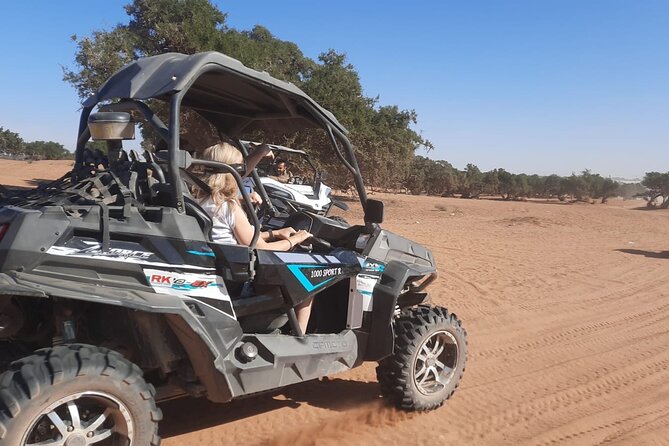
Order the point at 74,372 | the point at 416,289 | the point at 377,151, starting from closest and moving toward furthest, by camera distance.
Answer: the point at 74,372
the point at 416,289
the point at 377,151

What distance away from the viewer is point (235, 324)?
3.25m

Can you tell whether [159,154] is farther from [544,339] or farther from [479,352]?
[544,339]

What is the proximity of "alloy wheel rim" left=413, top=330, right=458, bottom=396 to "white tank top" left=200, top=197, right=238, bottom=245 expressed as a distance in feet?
6.01

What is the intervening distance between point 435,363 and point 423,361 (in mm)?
160

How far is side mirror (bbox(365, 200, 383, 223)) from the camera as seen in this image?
4.13 meters

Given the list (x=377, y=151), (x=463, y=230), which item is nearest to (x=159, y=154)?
(x=463, y=230)

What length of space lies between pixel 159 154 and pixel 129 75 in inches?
25.9

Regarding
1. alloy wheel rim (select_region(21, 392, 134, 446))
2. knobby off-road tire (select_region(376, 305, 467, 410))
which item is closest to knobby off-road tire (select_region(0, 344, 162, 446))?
alloy wheel rim (select_region(21, 392, 134, 446))

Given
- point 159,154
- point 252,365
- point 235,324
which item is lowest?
point 252,365

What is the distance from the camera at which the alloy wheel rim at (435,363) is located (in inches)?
176

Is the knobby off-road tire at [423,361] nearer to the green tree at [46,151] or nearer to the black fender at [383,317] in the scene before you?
the black fender at [383,317]

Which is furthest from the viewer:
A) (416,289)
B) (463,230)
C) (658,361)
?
(463,230)

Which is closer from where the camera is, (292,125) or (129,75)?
(129,75)

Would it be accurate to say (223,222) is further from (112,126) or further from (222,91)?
(222,91)
